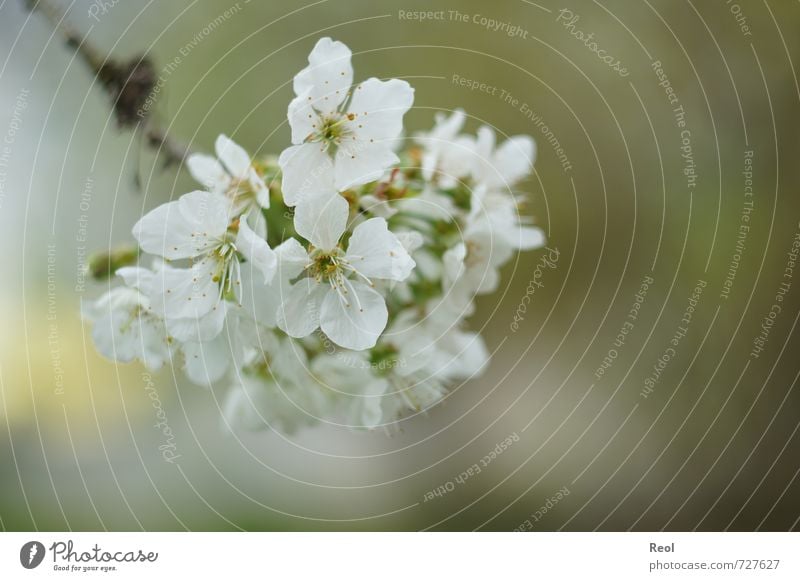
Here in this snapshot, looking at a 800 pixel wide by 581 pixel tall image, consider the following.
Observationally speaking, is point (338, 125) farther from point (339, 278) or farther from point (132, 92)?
point (132, 92)

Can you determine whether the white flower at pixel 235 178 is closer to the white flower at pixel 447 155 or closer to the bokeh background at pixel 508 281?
the white flower at pixel 447 155

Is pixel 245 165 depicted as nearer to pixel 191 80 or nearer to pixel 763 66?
pixel 191 80

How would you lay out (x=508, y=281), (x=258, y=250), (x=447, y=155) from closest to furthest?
1. (x=258, y=250)
2. (x=447, y=155)
3. (x=508, y=281)

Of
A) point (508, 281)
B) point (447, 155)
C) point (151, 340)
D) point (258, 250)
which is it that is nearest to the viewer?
point (258, 250)

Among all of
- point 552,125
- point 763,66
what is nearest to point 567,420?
point 552,125
